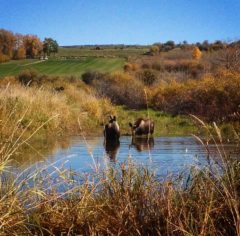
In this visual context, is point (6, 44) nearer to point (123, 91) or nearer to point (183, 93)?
point (123, 91)

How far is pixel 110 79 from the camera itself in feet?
163

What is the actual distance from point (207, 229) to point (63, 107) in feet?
64.6

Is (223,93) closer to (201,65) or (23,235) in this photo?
(23,235)

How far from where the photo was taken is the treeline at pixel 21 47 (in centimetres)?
6194

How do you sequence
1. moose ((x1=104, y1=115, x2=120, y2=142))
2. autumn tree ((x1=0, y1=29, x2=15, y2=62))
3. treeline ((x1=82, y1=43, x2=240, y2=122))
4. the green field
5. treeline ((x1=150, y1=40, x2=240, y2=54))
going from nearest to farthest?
moose ((x1=104, y1=115, x2=120, y2=142)), treeline ((x1=82, y1=43, x2=240, y2=122)), autumn tree ((x1=0, y1=29, x2=15, y2=62)), the green field, treeline ((x1=150, y1=40, x2=240, y2=54))

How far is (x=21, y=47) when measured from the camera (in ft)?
245

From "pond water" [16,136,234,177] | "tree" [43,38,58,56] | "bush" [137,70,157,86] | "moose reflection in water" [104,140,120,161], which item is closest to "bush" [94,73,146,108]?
"bush" [137,70,157,86]

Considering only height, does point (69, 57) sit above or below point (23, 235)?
above

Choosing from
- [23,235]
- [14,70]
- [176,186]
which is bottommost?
[23,235]

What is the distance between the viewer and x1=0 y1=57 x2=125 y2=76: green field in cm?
7075

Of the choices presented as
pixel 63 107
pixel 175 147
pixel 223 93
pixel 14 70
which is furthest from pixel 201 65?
pixel 175 147

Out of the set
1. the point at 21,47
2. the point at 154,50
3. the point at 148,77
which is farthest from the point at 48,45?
the point at 154,50

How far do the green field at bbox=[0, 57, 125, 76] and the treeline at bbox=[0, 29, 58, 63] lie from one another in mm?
915

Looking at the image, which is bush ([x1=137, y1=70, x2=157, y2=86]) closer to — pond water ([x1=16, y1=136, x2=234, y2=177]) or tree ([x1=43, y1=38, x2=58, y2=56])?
tree ([x1=43, y1=38, x2=58, y2=56])
